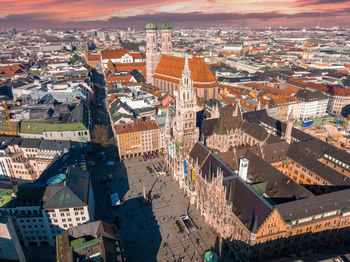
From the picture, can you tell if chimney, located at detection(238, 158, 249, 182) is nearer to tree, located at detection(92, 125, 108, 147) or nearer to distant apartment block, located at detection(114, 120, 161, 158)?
distant apartment block, located at detection(114, 120, 161, 158)

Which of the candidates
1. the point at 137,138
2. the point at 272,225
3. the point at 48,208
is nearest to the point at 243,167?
the point at 272,225

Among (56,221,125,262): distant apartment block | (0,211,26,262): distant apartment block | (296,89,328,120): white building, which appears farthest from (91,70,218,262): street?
(296,89,328,120): white building

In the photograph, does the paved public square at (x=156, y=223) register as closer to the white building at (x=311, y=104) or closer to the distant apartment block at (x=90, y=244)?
the distant apartment block at (x=90, y=244)

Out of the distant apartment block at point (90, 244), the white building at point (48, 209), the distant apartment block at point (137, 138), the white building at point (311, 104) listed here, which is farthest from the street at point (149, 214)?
the white building at point (311, 104)

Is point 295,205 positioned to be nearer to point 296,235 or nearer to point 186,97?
point 296,235

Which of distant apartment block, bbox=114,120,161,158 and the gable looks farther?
distant apartment block, bbox=114,120,161,158

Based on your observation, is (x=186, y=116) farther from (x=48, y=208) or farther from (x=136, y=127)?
(x=48, y=208)
